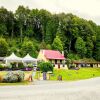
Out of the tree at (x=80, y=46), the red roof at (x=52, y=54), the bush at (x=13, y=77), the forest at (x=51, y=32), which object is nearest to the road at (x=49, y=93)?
the bush at (x=13, y=77)

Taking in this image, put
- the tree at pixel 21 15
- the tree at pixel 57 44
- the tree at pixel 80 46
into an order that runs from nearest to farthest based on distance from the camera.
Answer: the tree at pixel 57 44, the tree at pixel 80 46, the tree at pixel 21 15

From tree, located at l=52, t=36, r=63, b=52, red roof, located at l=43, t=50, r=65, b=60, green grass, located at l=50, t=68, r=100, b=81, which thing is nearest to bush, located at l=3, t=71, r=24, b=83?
green grass, located at l=50, t=68, r=100, b=81

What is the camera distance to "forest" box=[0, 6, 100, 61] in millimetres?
112125

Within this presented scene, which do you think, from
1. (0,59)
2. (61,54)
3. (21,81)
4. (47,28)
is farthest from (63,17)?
(21,81)

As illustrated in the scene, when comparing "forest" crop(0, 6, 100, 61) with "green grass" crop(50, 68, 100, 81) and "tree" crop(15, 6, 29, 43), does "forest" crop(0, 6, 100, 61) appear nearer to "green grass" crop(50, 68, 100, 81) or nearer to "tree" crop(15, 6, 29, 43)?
"tree" crop(15, 6, 29, 43)

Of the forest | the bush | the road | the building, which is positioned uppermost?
the forest

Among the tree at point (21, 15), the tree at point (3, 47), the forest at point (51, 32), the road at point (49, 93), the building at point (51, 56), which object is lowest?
the road at point (49, 93)

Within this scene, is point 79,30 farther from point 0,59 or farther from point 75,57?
point 0,59

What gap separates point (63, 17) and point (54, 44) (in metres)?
16.7

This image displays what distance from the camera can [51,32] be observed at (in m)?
120

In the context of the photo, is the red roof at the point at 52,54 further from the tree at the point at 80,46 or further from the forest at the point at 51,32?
the tree at the point at 80,46

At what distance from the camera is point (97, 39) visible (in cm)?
12112

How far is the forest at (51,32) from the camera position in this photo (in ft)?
368

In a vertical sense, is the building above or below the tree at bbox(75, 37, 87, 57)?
below
